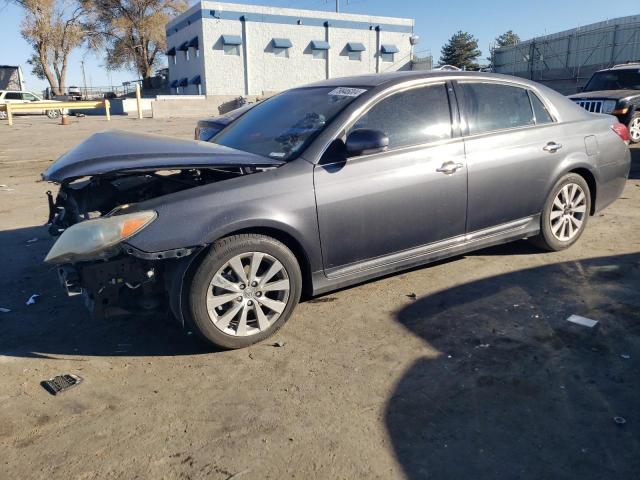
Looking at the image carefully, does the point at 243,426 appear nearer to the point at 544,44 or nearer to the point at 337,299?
the point at 337,299

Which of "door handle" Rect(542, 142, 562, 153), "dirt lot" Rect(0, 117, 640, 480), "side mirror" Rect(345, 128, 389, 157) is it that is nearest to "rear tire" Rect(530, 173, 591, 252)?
"door handle" Rect(542, 142, 562, 153)

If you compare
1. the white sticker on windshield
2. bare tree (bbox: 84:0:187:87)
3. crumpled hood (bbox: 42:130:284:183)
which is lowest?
crumpled hood (bbox: 42:130:284:183)

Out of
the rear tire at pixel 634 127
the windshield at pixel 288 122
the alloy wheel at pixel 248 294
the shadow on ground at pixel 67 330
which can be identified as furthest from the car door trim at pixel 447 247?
the rear tire at pixel 634 127

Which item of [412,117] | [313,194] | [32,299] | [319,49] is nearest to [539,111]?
[412,117]

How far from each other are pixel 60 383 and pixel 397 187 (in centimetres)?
255

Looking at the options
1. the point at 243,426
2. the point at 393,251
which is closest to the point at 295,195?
the point at 393,251

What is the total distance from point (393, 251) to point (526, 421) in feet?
5.44

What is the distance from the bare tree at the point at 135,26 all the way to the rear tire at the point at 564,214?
54.5 metres

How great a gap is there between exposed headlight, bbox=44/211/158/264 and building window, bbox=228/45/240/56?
39.8 meters

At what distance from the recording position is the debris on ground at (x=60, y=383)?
3096 millimetres

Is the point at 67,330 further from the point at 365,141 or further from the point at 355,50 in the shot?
the point at 355,50

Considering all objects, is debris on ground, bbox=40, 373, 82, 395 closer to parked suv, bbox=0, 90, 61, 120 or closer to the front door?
the front door

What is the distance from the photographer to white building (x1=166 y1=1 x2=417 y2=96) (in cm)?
3956

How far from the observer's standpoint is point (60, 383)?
10.4 feet
